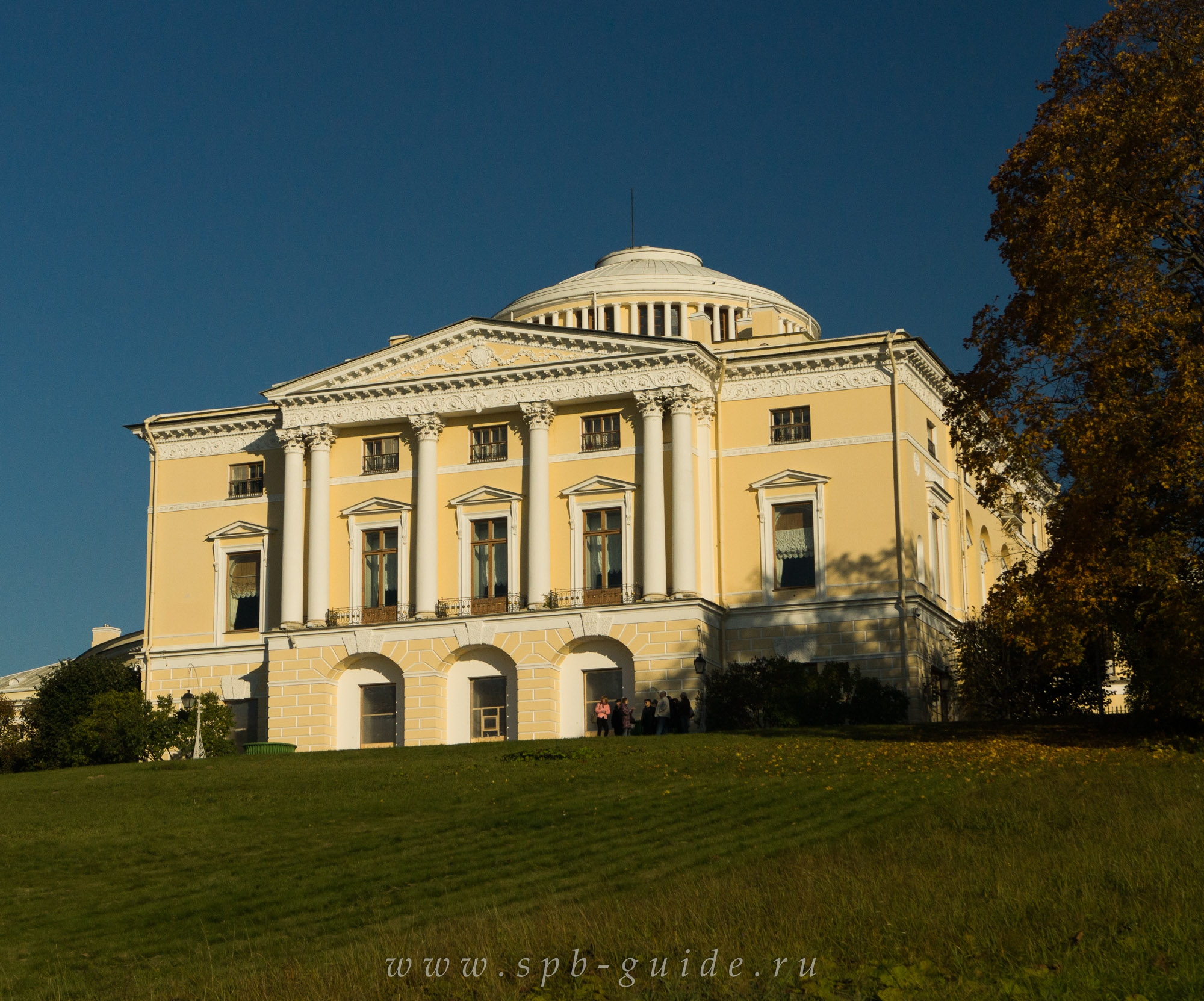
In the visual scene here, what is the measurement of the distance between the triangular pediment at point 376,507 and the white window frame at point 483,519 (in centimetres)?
169

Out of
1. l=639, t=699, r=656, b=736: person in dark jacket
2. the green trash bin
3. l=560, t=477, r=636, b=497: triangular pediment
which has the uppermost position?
l=560, t=477, r=636, b=497: triangular pediment

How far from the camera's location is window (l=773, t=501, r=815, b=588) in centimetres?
4759

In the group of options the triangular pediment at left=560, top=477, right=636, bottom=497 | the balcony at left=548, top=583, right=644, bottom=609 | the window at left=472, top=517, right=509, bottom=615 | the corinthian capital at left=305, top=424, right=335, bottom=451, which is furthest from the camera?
the corinthian capital at left=305, top=424, right=335, bottom=451

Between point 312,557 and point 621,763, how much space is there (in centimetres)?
2119

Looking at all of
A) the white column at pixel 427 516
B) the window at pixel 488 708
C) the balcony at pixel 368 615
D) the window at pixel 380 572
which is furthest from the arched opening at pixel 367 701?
the window at pixel 488 708

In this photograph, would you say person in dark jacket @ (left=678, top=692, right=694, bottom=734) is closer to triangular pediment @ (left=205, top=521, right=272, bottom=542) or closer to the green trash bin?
the green trash bin

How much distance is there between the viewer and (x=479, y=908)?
1845 centimetres

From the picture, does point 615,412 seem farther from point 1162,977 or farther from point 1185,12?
point 1162,977

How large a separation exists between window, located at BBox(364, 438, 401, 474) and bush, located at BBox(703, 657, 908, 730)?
12924 millimetres

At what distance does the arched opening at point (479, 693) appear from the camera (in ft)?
157

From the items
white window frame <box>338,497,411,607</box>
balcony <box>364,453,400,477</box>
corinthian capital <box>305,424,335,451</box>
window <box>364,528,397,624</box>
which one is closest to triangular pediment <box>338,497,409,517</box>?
white window frame <box>338,497,411,607</box>

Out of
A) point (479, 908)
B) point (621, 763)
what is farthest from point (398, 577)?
point (479, 908)

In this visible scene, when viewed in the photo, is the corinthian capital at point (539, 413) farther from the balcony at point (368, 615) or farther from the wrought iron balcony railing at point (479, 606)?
the balcony at point (368, 615)

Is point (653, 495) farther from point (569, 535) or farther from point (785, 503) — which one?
point (785, 503)
